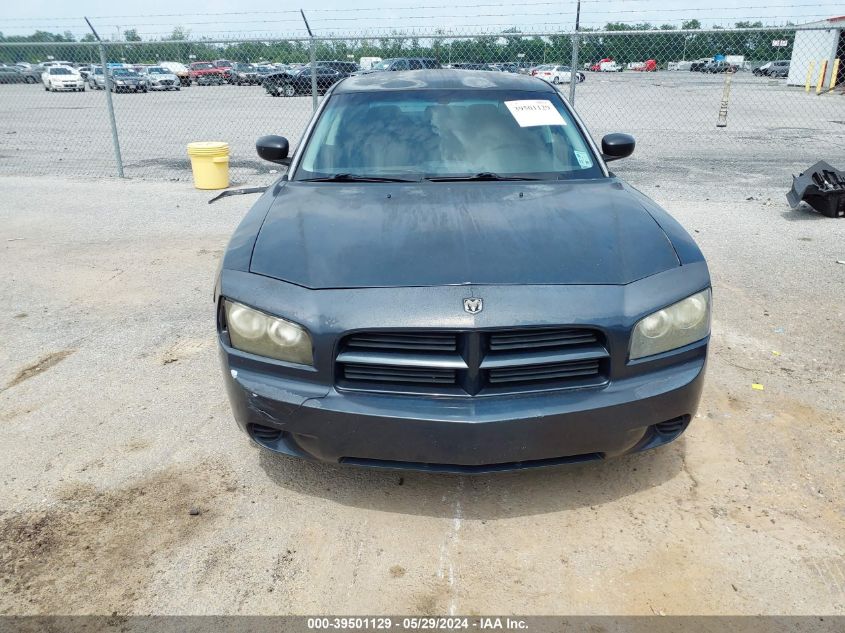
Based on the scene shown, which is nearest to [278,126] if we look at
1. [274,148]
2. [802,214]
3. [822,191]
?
[802,214]

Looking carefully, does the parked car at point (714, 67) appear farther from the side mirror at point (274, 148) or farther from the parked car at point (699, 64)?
the side mirror at point (274, 148)

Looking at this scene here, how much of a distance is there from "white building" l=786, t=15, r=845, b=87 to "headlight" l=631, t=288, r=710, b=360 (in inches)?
1487

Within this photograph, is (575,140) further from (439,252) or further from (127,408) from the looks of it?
(127,408)

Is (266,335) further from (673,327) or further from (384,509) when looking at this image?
(673,327)

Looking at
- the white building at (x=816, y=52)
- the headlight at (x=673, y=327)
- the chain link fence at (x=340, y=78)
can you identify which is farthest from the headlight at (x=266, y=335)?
the white building at (x=816, y=52)

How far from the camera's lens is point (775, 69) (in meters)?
48.8

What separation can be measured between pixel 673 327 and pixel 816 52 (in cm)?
4171

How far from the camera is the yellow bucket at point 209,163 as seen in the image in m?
9.36

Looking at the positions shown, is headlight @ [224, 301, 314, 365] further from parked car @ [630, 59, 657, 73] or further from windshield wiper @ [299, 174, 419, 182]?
parked car @ [630, 59, 657, 73]

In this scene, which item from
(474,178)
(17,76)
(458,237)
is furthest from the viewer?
(17,76)

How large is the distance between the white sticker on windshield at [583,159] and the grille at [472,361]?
1.62 meters

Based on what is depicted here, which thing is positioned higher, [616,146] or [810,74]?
[616,146]

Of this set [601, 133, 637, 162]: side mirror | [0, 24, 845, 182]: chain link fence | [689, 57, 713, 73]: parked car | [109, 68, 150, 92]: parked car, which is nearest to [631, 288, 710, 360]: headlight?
[601, 133, 637, 162]: side mirror

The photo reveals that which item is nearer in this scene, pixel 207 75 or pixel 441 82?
pixel 441 82
